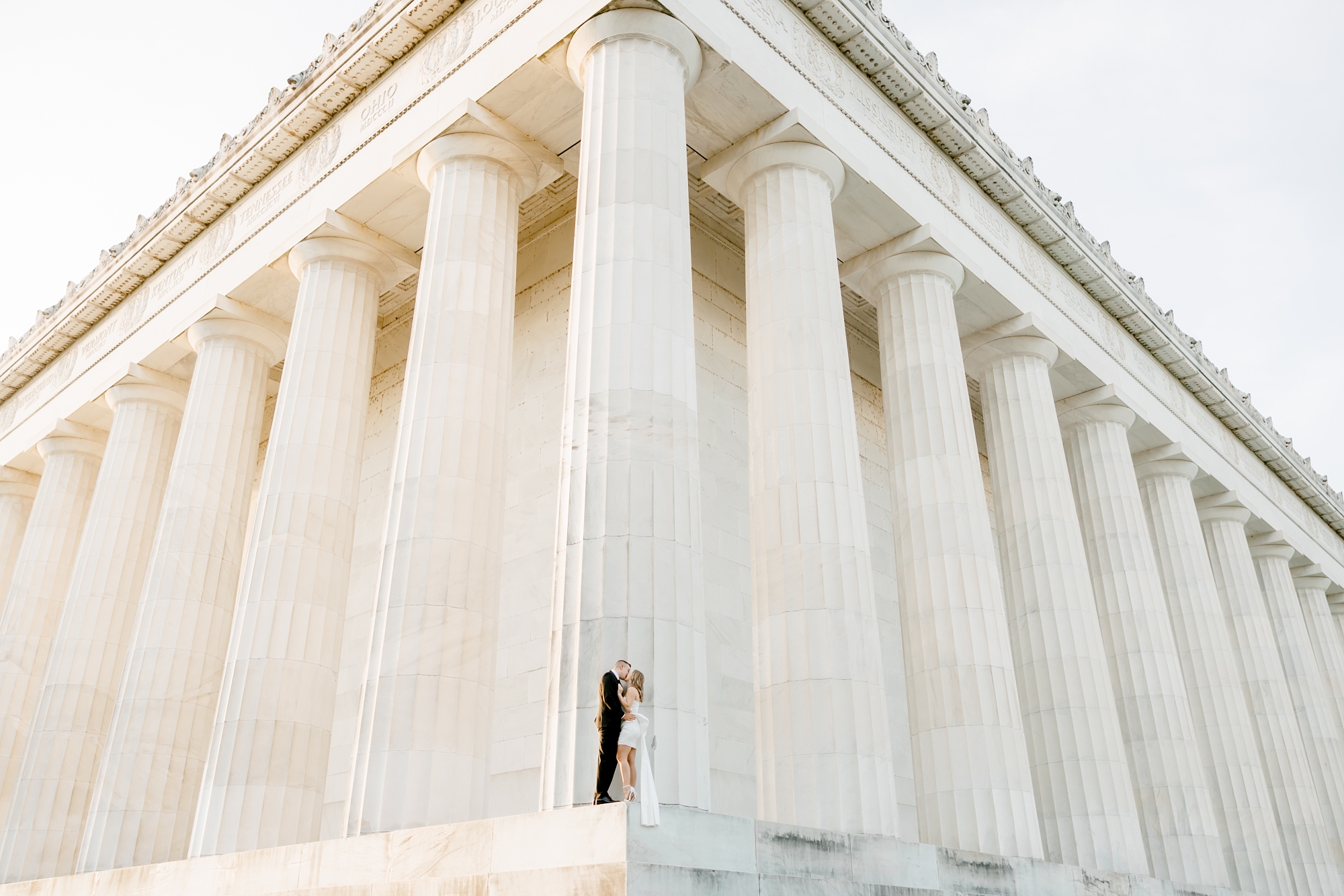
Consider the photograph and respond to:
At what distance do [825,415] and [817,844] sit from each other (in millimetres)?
9384

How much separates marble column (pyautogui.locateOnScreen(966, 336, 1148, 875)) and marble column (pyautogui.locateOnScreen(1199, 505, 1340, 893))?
1540cm

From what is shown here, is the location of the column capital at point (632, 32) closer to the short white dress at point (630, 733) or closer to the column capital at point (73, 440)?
the short white dress at point (630, 733)

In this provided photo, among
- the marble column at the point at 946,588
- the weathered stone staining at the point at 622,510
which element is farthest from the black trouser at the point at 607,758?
the marble column at the point at 946,588

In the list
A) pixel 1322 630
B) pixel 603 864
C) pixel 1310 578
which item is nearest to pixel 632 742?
pixel 603 864

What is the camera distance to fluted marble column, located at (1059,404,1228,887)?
98.6 feet

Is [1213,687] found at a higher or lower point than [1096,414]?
lower

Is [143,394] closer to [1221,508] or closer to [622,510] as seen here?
[622,510]

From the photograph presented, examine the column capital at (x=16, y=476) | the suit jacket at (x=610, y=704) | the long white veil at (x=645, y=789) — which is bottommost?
the long white veil at (x=645, y=789)

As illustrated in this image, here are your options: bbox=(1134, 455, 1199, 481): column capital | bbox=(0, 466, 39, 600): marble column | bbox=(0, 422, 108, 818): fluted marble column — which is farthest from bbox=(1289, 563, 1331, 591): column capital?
bbox=(0, 466, 39, 600): marble column

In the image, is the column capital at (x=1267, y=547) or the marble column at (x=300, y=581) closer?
the marble column at (x=300, y=581)

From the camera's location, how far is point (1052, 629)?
28.8 metres

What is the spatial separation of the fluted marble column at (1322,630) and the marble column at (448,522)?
46026mm

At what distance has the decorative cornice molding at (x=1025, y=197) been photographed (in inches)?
1102

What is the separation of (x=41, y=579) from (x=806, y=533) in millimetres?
30207
